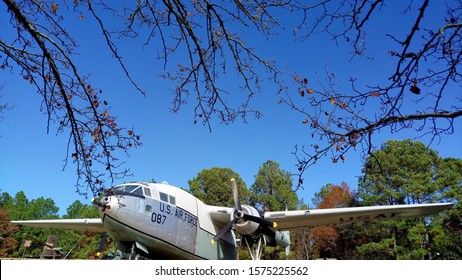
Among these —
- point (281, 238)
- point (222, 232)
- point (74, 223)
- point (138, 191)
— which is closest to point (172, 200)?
point (138, 191)

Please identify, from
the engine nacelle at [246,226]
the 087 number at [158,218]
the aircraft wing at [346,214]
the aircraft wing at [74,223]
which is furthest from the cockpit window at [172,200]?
the aircraft wing at [74,223]

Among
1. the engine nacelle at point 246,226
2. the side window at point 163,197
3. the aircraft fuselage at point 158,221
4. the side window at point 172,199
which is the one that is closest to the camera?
the aircraft fuselage at point 158,221

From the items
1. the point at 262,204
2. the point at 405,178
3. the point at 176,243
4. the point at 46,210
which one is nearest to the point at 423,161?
the point at 405,178

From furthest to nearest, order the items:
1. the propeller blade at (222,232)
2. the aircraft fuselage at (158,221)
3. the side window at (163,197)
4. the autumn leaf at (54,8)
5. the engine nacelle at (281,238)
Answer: the engine nacelle at (281,238)
the propeller blade at (222,232)
the side window at (163,197)
the aircraft fuselage at (158,221)
the autumn leaf at (54,8)

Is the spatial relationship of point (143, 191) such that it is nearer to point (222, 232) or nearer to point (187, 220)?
point (187, 220)

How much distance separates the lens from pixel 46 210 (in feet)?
207

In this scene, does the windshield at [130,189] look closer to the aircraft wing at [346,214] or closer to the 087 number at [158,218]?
the 087 number at [158,218]

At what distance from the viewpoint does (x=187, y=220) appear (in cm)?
1195

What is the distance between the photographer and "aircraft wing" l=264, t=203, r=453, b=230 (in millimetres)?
14016

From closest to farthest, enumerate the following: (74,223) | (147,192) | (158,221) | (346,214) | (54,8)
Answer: (54,8)
(158,221)
(147,192)
(346,214)
(74,223)

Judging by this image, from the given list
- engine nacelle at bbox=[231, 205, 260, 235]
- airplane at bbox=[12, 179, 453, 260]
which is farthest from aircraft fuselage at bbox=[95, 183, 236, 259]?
engine nacelle at bbox=[231, 205, 260, 235]

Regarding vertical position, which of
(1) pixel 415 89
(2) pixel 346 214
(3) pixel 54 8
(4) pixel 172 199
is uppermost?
(3) pixel 54 8

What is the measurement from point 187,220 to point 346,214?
7.38m

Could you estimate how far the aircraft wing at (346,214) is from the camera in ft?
46.0
